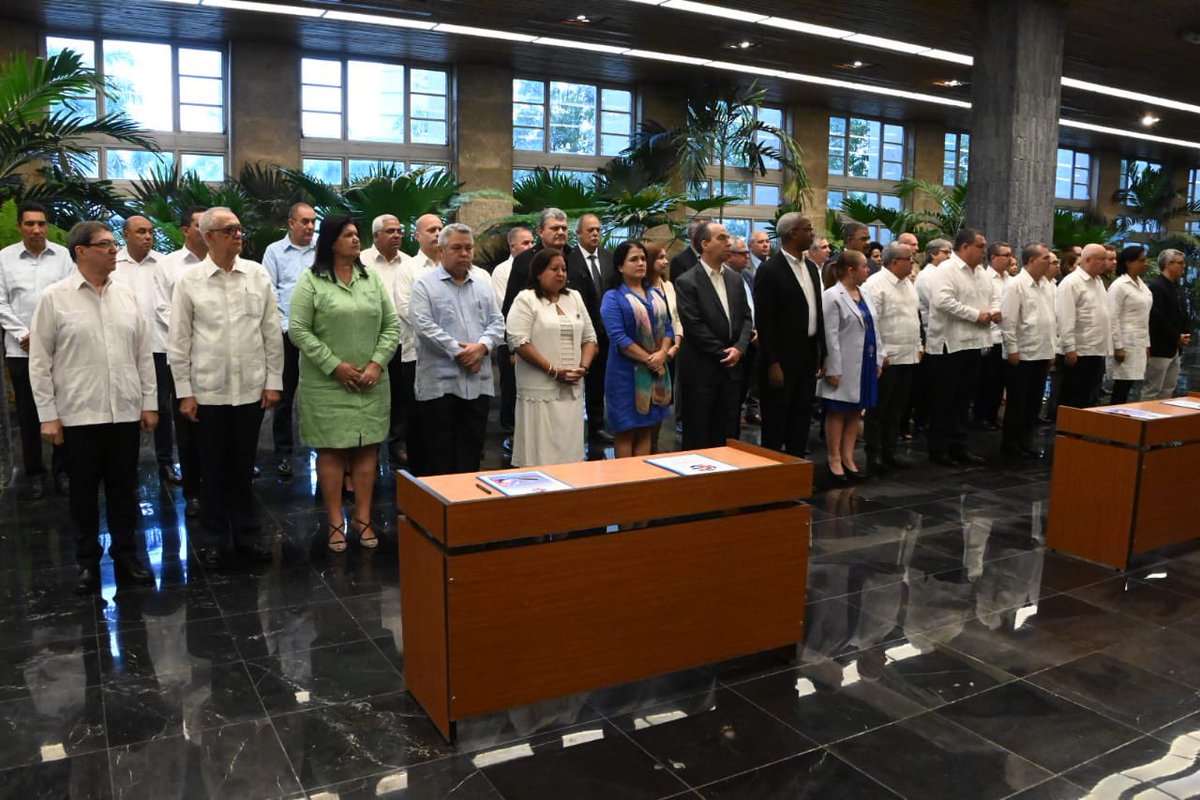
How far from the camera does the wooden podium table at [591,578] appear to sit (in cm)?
286

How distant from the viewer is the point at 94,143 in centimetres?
1249

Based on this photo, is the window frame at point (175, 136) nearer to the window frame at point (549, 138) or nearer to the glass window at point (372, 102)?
the glass window at point (372, 102)

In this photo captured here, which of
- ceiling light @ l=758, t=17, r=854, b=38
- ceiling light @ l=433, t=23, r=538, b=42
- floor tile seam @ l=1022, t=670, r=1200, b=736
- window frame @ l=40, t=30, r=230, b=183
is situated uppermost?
ceiling light @ l=433, t=23, r=538, b=42

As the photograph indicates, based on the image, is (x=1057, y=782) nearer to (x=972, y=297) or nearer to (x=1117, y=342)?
(x=972, y=297)

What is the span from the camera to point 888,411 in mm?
6691

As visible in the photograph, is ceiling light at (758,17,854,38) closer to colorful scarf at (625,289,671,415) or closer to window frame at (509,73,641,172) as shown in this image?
window frame at (509,73,641,172)

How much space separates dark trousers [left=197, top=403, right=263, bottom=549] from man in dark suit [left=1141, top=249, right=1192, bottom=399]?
277 inches

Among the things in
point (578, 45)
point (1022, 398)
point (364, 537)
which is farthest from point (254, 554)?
point (578, 45)

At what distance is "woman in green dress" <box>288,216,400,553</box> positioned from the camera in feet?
14.8

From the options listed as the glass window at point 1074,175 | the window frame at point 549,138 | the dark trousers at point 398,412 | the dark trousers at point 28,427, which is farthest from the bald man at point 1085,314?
the glass window at point 1074,175

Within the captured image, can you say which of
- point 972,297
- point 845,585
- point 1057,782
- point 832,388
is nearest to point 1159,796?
point 1057,782

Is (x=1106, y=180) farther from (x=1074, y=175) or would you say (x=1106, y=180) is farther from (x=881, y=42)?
(x=881, y=42)

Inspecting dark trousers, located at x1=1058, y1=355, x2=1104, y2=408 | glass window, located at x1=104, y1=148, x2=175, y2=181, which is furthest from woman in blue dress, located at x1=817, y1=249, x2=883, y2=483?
glass window, located at x1=104, y1=148, x2=175, y2=181

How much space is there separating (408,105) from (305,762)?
1273 cm
